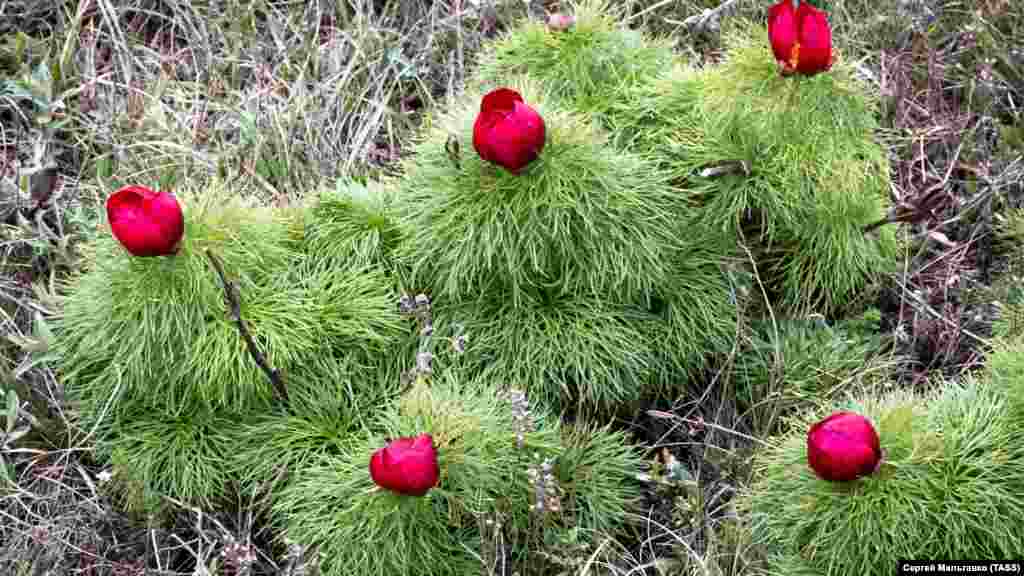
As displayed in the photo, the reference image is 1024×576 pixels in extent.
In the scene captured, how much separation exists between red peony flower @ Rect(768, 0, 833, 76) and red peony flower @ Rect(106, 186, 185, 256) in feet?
4.22

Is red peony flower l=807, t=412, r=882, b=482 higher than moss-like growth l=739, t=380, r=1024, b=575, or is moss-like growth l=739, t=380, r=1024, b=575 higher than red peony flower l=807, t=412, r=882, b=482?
red peony flower l=807, t=412, r=882, b=482

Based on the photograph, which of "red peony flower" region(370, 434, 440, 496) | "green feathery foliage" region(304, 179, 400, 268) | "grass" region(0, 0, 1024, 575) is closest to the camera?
"red peony flower" region(370, 434, 440, 496)

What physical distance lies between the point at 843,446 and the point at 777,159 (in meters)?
0.96

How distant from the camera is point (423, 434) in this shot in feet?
6.91

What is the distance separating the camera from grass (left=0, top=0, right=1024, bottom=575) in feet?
7.82

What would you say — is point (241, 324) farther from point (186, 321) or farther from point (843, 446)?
point (843, 446)

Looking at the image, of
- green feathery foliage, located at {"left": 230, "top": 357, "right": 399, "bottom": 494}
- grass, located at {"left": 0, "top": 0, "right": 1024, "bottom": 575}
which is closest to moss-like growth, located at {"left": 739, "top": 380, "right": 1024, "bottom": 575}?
grass, located at {"left": 0, "top": 0, "right": 1024, "bottom": 575}

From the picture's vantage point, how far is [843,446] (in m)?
1.83

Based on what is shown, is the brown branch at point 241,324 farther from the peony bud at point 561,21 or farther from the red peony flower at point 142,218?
the peony bud at point 561,21

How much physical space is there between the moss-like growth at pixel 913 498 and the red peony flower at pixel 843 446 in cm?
8

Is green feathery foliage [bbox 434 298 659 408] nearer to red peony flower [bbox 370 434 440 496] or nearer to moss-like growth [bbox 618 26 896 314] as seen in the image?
moss-like growth [bbox 618 26 896 314]

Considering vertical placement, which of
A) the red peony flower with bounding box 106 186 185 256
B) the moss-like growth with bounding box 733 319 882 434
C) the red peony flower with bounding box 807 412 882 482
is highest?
the red peony flower with bounding box 106 186 185 256

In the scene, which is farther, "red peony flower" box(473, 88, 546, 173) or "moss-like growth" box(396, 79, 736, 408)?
"moss-like growth" box(396, 79, 736, 408)

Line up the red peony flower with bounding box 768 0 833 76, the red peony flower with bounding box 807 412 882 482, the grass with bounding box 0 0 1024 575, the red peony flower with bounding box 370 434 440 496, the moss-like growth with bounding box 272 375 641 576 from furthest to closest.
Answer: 1. the grass with bounding box 0 0 1024 575
2. the red peony flower with bounding box 768 0 833 76
3. the moss-like growth with bounding box 272 375 641 576
4. the red peony flower with bounding box 370 434 440 496
5. the red peony flower with bounding box 807 412 882 482
